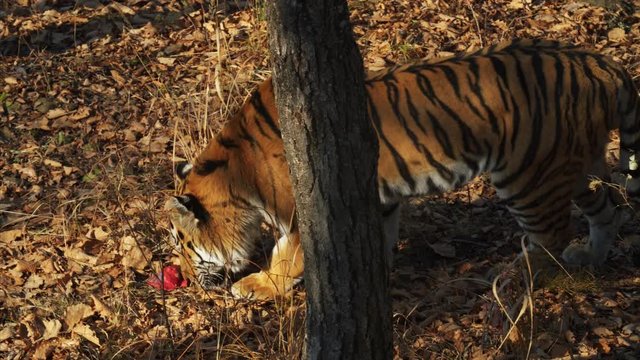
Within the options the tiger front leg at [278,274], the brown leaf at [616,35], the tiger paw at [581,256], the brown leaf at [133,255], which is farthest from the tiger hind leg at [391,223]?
the brown leaf at [616,35]

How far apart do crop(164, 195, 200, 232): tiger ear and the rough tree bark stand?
178 centimetres

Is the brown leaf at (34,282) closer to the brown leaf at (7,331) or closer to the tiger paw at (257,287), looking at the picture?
the brown leaf at (7,331)

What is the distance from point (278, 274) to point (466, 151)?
124 cm

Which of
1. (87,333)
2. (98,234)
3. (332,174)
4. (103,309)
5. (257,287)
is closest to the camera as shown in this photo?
(332,174)

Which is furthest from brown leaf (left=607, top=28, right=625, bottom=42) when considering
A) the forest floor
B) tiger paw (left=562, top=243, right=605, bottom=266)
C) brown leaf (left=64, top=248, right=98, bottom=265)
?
brown leaf (left=64, top=248, right=98, bottom=265)

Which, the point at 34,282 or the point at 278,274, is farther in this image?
the point at 34,282

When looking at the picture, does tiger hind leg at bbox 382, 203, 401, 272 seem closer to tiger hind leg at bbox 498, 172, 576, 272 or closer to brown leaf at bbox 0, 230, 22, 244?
tiger hind leg at bbox 498, 172, 576, 272

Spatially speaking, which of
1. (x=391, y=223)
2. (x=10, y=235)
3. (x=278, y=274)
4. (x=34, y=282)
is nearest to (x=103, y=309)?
(x=34, y=282)

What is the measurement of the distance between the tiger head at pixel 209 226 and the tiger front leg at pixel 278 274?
14 cm

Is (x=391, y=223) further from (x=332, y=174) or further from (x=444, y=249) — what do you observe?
(x=332, y=174)

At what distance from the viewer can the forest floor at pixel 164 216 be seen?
4543 mm

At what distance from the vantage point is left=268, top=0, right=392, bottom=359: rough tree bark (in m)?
2.91

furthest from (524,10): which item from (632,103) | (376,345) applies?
(376,345)

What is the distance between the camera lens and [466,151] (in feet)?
16.3
